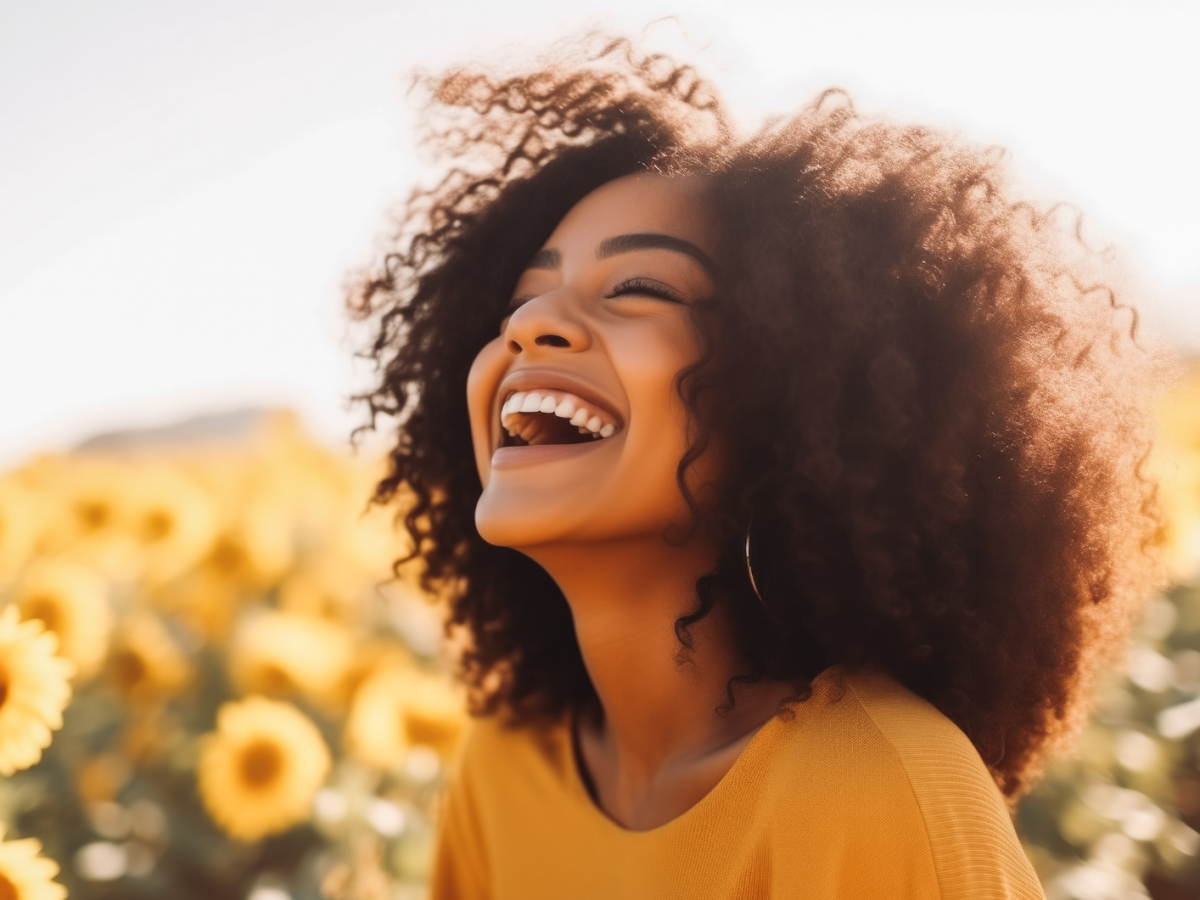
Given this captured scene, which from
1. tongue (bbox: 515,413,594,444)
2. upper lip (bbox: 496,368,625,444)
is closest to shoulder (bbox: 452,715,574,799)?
tongue (bbox: 515,413,594,444)

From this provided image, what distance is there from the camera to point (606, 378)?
1.49m

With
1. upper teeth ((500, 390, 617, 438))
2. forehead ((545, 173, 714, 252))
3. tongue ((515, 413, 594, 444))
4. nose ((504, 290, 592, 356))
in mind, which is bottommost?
tongue ((515, 413, 594, 444))

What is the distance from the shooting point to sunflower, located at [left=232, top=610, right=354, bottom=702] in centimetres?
286

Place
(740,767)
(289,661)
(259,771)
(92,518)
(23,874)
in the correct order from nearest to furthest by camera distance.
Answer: (23,874) → (740,767) → (259,771) → (289,661) → (92,518)

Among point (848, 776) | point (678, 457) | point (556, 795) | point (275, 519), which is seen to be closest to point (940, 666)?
point (848, 776)

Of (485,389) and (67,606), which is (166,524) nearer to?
(67,606)

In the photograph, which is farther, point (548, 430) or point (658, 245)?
point (548, 430)

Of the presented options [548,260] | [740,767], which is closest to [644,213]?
[548,260]

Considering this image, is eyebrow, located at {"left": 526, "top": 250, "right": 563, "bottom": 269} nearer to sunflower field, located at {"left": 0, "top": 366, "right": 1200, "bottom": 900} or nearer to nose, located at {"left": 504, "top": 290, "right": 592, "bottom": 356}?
nose, located at {"left": 504, "top": 290, "right": 592, "bottom": 356}

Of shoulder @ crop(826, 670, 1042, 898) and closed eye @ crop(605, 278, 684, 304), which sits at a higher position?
closed eye @ crop(605, 278, 684, 304)

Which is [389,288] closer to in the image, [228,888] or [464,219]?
[464,219]

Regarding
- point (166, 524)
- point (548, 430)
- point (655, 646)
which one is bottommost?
point (166, 524)

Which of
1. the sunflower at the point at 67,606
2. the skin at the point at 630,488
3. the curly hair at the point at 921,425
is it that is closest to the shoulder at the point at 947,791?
the curly hair at the point at 921,425

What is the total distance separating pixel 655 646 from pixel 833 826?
461mm
